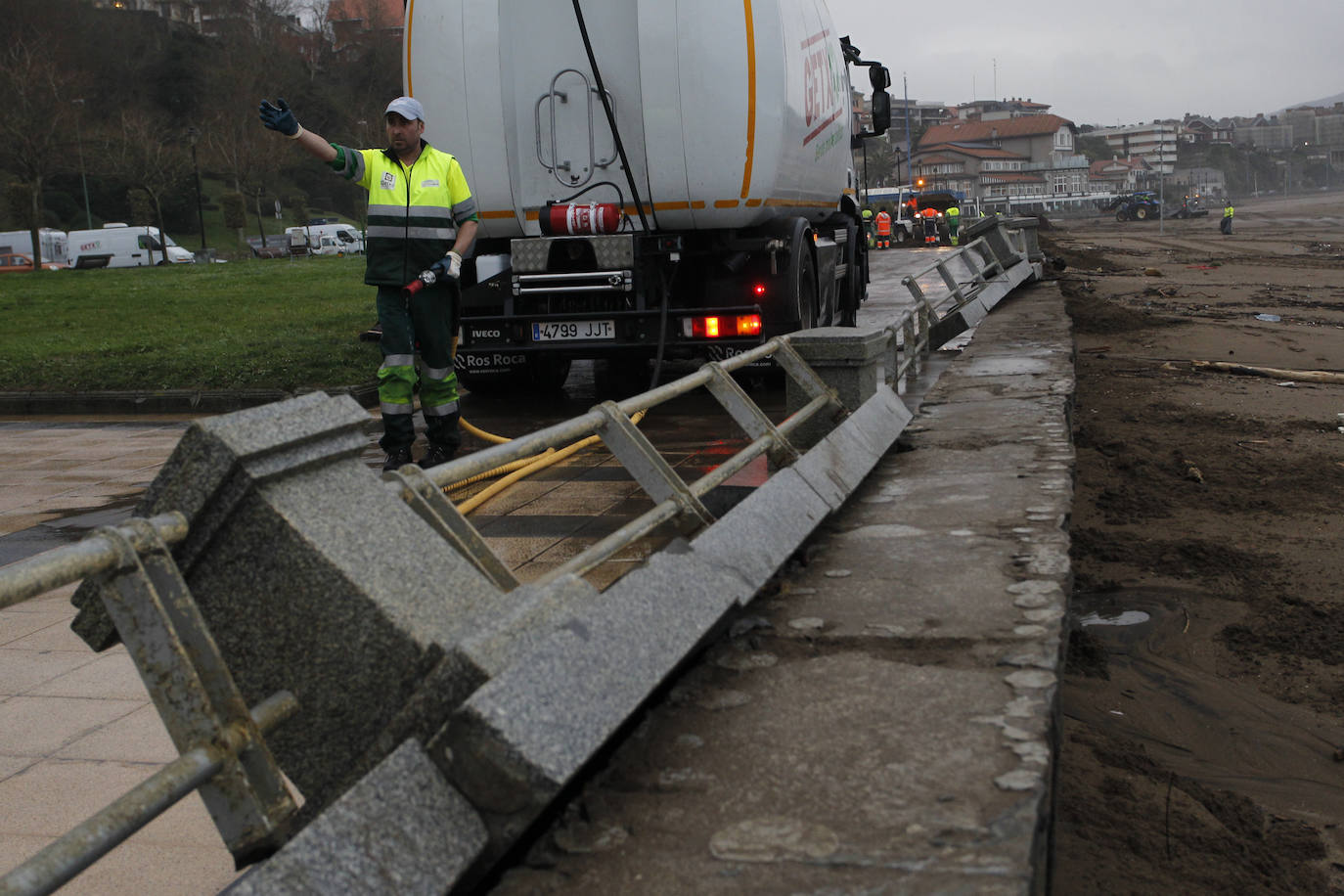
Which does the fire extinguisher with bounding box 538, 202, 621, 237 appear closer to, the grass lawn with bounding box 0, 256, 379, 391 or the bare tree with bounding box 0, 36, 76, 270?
the grass lawn with bounding box 0, 256, 379, 391

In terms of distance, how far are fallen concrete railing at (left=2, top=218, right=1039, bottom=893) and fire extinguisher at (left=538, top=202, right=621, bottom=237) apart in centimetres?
611

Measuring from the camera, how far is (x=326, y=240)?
60.4 m

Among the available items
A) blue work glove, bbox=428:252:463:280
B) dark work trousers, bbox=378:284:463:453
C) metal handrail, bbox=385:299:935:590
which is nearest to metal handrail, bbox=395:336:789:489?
metal handrail, bbox=385:299:935:590

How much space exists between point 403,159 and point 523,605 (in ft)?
17.3

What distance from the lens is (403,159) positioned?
739cm

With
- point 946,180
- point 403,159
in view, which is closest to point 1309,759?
point 403,159

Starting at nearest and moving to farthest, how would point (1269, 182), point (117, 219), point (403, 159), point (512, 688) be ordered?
point (512, 688), point (403, 159), point (117, 219), point (1269, 182)

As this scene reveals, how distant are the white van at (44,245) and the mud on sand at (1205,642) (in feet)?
165

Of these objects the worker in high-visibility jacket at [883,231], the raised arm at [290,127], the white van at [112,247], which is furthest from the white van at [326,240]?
the raised arm at [290,127]

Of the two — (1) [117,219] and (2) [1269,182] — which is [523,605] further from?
(2) [1269,182]

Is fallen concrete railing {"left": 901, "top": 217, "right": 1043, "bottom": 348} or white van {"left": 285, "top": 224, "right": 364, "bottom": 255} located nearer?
fallen concrete railing {"left": 901, "top": 217, "right": 1043, "bottom": 348}

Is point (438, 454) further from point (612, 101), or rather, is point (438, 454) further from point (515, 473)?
point (612, 101)

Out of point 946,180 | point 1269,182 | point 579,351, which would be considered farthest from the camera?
point 1269,182

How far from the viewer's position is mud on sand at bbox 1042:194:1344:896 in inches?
133
